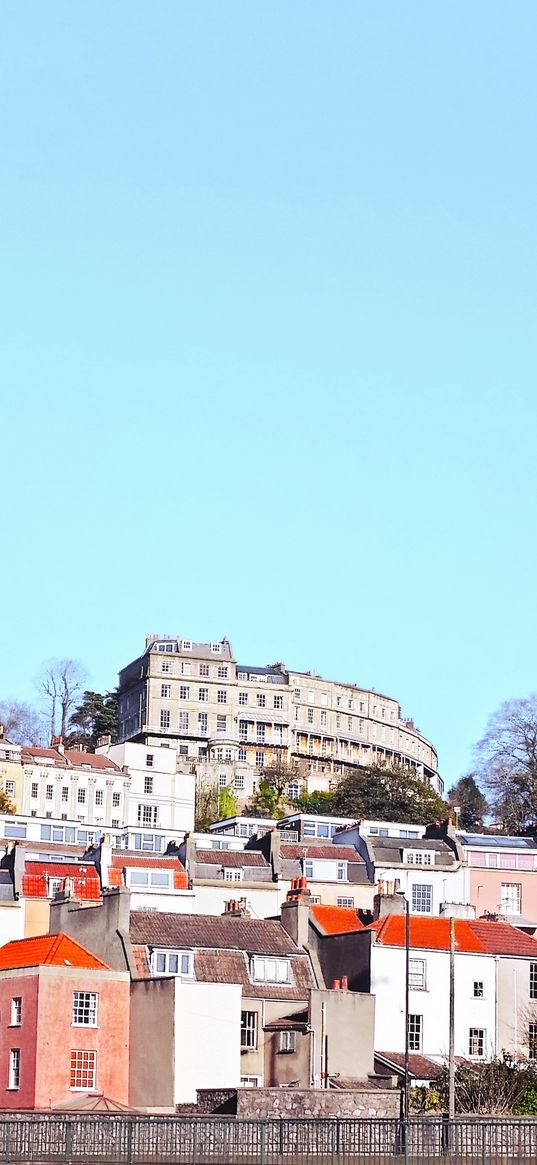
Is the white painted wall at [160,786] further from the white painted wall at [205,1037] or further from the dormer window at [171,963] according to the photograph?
the white painted wall at [205,1037]

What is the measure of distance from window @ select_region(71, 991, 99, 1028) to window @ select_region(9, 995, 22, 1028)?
5.49ft

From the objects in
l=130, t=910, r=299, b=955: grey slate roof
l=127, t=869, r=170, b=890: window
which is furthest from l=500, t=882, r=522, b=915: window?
l=130, t=910, r=299, b=955: grey slate roof

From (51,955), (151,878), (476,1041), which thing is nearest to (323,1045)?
(51,955)

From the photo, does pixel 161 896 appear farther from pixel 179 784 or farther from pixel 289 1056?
pixel 179 784

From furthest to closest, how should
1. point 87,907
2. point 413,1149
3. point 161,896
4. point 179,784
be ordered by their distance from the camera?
point 179,784, point 161,896, point 87,907, point 413,1149

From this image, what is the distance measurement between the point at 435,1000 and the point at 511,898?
93.5 ft

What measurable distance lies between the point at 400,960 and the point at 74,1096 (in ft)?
51.4

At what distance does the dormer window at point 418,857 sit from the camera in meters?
95.9

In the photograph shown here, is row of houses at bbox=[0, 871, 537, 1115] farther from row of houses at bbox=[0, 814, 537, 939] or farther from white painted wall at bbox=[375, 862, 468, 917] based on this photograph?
white painted wall at bbox=[375, 862, 468, 917]

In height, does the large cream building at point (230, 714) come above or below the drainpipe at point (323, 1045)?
above

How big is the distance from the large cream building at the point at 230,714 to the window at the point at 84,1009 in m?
110

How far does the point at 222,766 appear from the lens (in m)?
172

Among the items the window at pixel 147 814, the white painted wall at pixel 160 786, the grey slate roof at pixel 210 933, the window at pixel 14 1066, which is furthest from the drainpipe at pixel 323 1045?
the window at pixel 147 814

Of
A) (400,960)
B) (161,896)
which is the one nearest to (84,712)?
(161,896)
